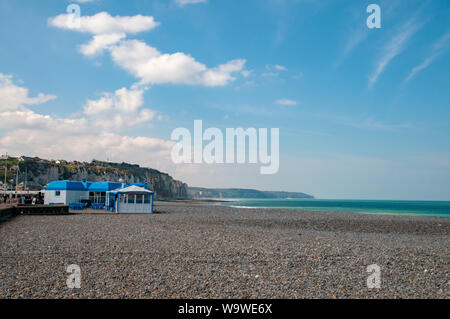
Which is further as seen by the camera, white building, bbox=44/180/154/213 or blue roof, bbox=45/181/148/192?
blue roof, bbox=45/181/148/192

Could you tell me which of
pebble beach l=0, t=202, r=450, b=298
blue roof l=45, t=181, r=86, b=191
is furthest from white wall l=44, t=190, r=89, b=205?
pebble beach l=0, t=202, r=450, b=298

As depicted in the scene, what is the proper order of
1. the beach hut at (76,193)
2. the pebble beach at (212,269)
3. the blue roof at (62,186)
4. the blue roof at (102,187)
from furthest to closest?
the blue roof at (102,187) → the blue roof at (62,186) → the beach hut at (76,193) → the pebble beach at (212,269)

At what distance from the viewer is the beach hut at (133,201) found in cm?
3559

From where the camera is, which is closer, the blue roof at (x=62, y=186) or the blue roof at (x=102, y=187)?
the blue roof at (x=62, y=186)

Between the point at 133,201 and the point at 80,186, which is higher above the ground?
the point at 80,186

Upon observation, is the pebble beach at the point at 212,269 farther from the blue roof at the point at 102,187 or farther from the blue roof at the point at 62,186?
the blue roof at the point at 102,187

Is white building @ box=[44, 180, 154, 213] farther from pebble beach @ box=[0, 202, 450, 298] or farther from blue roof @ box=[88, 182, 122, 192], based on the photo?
pebble beach @ box=[0, 202, 450, 298]

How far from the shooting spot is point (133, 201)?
36.3 metres

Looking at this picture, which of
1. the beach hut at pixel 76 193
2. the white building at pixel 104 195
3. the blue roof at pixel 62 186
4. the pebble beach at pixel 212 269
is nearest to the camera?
the pebble beach at pixel 212 269

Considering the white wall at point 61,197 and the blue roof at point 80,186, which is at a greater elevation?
the blue roof at point 80,186

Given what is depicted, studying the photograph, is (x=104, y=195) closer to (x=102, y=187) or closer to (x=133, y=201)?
(x=102, y=187)

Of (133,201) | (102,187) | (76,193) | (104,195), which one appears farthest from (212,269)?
(104,195)

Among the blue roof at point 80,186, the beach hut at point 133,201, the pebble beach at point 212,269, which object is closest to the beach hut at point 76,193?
the blue roof at point 80,186

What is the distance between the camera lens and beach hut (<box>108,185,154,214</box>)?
35.6 meters
